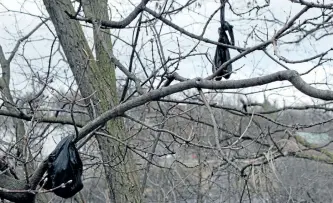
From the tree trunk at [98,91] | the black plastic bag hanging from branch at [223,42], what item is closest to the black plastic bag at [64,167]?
the tree trunk at [98,91]

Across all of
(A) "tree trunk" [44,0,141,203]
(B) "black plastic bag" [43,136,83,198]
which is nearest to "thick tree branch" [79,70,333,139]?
(B) "black plastic bag" [43,136,83,198]

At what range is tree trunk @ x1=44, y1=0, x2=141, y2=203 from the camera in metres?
5.38

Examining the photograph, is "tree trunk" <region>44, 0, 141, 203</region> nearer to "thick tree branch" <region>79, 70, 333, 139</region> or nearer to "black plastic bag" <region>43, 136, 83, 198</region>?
"black plastic bag" <region>43, 136, 83, 198</region>

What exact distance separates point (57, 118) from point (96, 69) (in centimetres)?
64

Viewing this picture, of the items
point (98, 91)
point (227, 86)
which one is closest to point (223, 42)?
point (98, 91)

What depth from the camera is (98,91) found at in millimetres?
5578

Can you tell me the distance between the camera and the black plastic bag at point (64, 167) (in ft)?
12.6

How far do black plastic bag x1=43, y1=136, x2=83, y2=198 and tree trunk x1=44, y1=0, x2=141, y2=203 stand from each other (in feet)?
3.89

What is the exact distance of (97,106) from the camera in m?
5.54

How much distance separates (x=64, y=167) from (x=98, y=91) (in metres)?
1.82

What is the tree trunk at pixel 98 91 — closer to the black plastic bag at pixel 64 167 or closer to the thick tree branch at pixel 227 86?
the black plastic bag at pixel 64 167

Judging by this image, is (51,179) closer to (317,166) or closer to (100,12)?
(100,12)

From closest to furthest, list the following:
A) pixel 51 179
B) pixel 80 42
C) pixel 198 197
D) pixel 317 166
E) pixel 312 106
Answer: pixel 51 179
pixel 80 42
pixel 312 106
pixel 198 197
pixel 317 166

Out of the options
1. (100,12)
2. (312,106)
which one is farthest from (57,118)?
(312,106)
